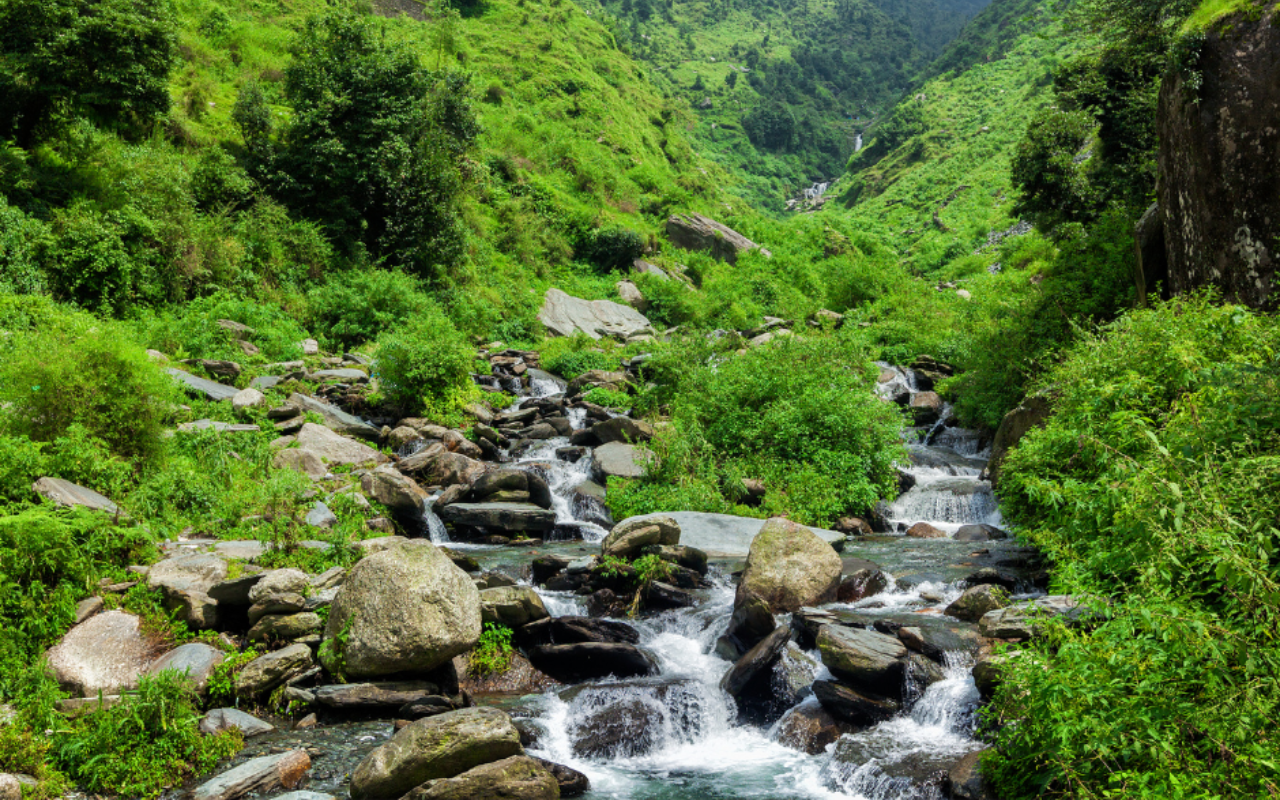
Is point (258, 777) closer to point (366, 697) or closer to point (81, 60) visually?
point (366, 697)

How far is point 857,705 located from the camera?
29.1 feet

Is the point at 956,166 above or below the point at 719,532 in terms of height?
above

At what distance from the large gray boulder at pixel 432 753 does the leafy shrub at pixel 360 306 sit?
19392 millimetres

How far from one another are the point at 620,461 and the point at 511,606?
27.5 feet

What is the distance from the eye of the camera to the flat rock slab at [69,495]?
10078 mm

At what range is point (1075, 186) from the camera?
22.8m

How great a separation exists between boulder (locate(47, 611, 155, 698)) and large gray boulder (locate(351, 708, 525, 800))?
3213 millimetres

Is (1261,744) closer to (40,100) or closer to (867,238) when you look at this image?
(40,100)

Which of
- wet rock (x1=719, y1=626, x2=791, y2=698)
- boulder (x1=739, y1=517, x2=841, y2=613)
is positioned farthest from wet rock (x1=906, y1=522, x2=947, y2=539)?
wet rock (x1=719, y1=626, x2=791, y2=698)

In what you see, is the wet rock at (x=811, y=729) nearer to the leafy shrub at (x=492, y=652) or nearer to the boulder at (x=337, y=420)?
the leafy shrub at (x=492, y=652)

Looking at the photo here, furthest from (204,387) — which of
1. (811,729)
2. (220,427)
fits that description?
(811,729)

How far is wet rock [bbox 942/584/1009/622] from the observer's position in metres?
10.6

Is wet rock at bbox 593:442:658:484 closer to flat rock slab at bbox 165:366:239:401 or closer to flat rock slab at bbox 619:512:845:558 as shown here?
flat rock slab at bbox 619:512:845:558

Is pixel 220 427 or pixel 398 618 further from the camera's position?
pixel 220 427
